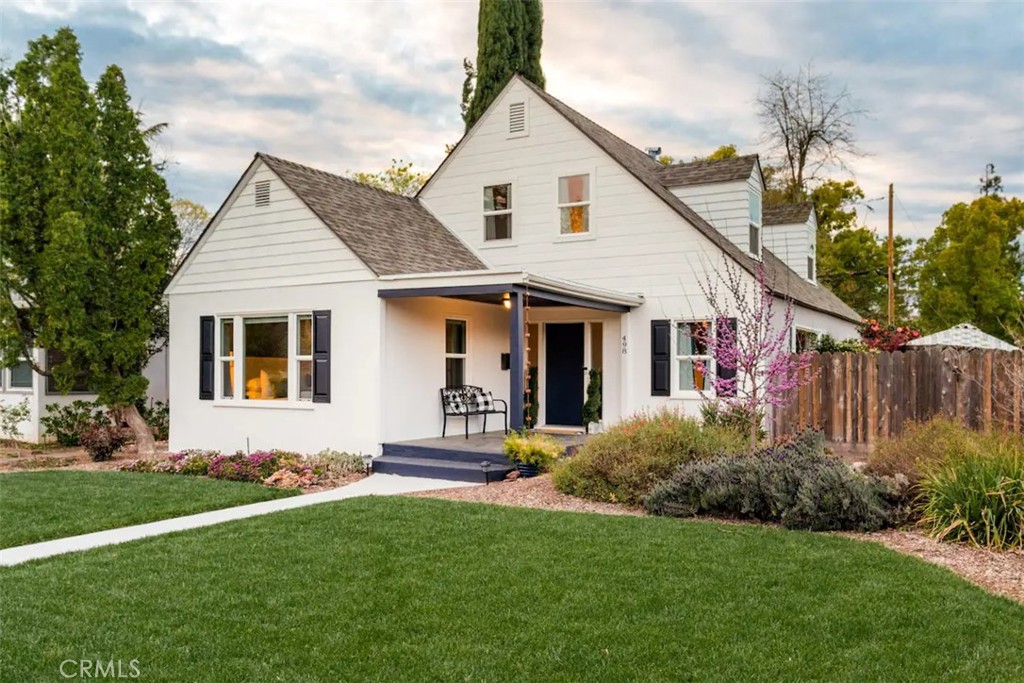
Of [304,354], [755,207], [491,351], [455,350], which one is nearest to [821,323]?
[755,207]

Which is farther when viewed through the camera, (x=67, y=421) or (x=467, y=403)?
(x=67, y=421)

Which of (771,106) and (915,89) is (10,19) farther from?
(771,106)

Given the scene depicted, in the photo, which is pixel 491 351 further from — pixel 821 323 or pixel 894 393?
pixel 821 323

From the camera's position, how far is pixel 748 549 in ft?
20.7

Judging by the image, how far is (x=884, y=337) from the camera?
62.7ft

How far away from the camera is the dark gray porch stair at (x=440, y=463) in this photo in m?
10.8

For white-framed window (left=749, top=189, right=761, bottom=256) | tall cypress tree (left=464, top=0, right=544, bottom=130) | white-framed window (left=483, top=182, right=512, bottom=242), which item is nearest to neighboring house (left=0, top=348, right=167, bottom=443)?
white-framed window (left=483, top=182, right=512, bottom=242)

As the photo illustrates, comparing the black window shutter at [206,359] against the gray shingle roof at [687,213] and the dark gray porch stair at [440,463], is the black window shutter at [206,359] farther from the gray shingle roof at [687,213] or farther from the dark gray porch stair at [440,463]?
the gray shingle roof at [687,213]

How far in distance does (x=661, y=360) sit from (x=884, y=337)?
27.9 feet

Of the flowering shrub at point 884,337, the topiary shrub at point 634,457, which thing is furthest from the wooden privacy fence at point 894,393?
the flowering shrub at point 884,337

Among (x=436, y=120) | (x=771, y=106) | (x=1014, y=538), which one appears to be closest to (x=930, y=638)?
(x=1014, y=538)

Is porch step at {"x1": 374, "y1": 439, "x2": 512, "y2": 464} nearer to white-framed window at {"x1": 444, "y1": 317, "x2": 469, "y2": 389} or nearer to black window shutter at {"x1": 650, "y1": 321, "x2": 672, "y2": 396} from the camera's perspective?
white-framed window at {"x1": 444, "y1": 317, "x2": 469, "y2": 389}

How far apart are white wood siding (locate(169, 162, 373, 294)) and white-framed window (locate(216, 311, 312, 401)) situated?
640 mm

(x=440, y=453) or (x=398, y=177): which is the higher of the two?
(x=398, y=177)
